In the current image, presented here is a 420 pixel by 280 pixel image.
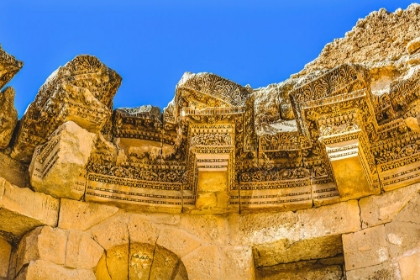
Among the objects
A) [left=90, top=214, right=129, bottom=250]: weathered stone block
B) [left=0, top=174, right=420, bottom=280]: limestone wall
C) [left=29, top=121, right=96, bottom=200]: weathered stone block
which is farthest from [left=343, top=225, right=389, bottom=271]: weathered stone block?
[left=29, top=121, right=96, bottom=200]: weathered stone block

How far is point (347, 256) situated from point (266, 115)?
6.98 ft

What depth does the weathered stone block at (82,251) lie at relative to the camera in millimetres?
6738

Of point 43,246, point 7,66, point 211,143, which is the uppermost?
point 7,66

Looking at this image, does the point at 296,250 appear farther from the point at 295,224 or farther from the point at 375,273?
the point at 375,273

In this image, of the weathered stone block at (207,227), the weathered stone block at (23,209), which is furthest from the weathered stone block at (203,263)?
the weathered stone block at (23,209)

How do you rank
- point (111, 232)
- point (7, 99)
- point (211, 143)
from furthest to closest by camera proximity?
point (7, 99) < point (111, 232) < point (211, 143)

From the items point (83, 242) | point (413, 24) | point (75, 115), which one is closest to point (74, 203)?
point (83, 242)

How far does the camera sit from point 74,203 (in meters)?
7.09

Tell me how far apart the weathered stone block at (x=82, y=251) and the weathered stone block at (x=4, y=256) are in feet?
2.15

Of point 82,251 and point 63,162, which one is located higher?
→ point 63,162

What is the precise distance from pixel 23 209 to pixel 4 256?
0.56 metres

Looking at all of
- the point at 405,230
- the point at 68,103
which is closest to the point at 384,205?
the point at 405,230

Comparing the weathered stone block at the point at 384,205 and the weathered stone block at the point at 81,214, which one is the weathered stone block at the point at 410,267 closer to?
the weathered stone block at the point at 384,205

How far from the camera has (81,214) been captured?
23.2ft
